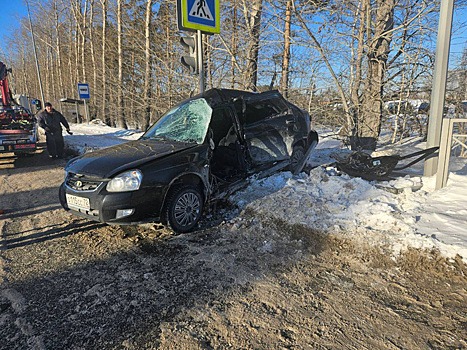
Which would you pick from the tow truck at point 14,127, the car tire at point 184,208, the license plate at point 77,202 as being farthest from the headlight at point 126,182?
the tow truck at point 14,127

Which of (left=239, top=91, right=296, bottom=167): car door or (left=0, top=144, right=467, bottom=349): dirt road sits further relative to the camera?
(left=239, top=91, right=296, bottom=167): car door

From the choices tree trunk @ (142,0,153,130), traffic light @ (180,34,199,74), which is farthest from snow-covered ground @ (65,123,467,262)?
tree trunk @ (142,0,153,130)

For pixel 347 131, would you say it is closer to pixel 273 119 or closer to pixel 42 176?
pixel 273 119

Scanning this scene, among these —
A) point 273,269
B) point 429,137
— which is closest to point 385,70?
point 429,137

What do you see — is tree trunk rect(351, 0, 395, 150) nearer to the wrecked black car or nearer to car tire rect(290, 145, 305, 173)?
car tire rect(290, 145, 305, 173)

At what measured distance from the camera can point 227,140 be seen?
5.30 metres

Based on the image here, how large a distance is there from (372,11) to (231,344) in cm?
973

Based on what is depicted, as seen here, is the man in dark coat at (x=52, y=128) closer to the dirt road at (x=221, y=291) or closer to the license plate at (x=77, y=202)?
the dirt road at (x=221, y=291)

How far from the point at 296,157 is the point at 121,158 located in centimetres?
382

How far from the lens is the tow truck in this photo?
357 inches

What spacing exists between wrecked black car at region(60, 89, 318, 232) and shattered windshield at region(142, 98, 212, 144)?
10 mm

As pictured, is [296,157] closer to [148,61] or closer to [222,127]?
[222,127]

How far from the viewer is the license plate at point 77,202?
12.4 ft

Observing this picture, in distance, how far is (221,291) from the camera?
2861 millimetres
